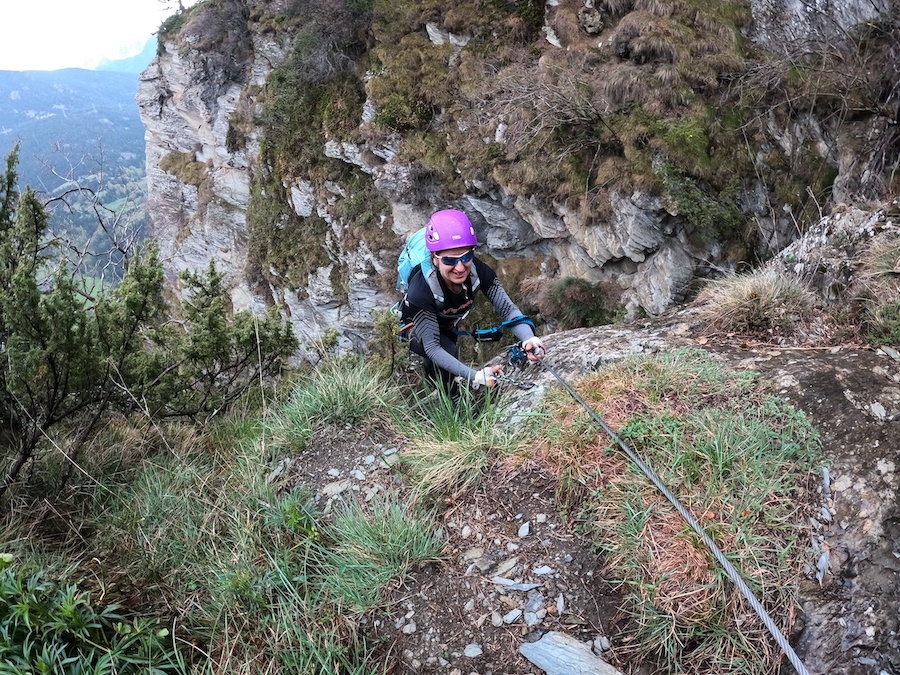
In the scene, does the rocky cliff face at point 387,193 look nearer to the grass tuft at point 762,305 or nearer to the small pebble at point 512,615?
the grass tuft at point 762,305

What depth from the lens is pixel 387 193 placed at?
56.5 ft

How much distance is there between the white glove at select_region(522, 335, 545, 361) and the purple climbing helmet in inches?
36.8

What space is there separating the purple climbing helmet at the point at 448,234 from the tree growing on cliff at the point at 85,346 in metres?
2.43

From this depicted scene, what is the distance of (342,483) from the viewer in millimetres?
3709

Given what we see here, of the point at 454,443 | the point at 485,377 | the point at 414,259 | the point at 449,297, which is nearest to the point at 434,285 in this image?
the point at 449,297

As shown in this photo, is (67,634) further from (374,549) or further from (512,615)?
(512,615)

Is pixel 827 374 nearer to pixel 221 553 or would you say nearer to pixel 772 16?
pixel 221 553

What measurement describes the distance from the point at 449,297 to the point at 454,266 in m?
0.38

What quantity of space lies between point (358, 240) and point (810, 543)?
17.1 meters

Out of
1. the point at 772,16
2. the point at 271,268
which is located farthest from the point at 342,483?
the point at 271,268

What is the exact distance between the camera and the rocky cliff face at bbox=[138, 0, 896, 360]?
9.36 meters

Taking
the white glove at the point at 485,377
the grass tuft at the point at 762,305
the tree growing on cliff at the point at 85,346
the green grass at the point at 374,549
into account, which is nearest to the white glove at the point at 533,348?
the white glove at the point at 485,377

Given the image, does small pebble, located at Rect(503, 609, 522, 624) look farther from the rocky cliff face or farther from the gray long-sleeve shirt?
the rocky cliff face

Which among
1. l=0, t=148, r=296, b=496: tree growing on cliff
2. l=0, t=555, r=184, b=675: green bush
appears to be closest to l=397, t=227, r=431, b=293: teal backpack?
l=0, t=148, r=296, b=496: tree growing on cliff
